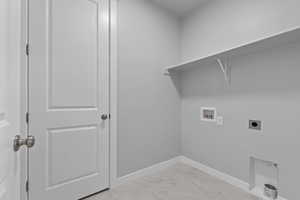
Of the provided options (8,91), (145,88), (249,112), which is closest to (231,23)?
(249,112)

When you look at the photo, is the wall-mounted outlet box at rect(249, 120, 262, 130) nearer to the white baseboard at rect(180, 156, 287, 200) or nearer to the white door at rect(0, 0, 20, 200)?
the white baseboard at rect(180, 156, 287, 200)

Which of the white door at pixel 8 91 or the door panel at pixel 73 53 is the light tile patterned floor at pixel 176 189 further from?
the white door at pixel 8 91

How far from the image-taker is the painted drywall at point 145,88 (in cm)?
189

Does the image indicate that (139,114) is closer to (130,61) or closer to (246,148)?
(130,61)

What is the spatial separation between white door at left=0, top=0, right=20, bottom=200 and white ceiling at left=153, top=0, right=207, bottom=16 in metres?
2.08

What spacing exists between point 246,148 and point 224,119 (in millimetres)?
406

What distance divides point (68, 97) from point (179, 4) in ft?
6.75

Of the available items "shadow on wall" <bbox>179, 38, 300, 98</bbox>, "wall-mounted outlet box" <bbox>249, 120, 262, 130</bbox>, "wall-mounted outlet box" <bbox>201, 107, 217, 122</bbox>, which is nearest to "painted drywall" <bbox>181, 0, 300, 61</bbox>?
"shadow on wall" <bbox>179, 38, 300, 98</bbox>

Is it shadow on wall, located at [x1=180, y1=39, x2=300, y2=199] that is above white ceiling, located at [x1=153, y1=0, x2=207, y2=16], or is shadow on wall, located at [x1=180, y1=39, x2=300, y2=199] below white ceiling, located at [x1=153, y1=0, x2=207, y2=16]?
below

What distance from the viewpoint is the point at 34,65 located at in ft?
4.35

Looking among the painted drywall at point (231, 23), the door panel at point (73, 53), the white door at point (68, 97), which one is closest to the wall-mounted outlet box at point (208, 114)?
the painted drywall at point (231, 23)

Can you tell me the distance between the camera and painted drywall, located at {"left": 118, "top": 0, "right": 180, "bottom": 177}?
1891mm

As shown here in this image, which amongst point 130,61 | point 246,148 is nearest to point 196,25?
point 130,61

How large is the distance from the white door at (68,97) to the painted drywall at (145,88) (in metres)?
0.23
